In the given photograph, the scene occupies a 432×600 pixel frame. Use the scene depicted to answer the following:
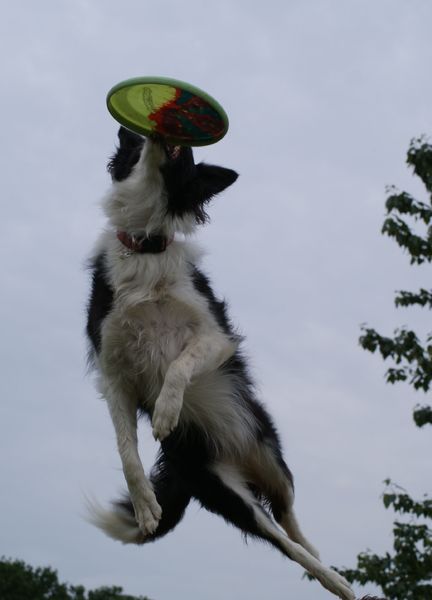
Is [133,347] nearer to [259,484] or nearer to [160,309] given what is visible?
[160,309]

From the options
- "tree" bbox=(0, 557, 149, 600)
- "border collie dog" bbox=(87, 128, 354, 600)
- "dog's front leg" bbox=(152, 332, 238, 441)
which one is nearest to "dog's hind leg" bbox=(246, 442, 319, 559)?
"border collie dog" bbox=(87, 128, 354, 600)

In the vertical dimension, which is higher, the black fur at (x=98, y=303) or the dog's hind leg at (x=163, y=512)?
the black fur at (x=98, y=303)

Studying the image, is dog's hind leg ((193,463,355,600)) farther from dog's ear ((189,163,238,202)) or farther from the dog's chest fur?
dog's ear ((189,163,238,202))

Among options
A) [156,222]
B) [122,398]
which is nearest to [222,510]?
[122,398]

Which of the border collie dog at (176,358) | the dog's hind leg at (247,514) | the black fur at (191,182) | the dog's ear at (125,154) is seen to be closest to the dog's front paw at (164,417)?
the border collie dog at (176,358)

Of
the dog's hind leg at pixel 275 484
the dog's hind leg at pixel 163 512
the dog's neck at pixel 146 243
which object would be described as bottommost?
the dog's hind leg at pixel 163 512

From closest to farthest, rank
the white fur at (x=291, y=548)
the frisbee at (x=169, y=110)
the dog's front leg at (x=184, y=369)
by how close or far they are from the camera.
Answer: the frisbee at (x=169, y=110), the dog's front leg at (x=184, y=369), the white fur at (x=291, y=548)

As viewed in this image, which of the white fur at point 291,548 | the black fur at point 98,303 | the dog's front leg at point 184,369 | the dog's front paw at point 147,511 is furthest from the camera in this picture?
the black fur at point 98,303

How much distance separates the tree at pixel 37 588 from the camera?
29125 millimetres

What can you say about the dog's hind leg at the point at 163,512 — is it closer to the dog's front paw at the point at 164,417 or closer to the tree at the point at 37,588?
the dog's front paw at the point at 164,417

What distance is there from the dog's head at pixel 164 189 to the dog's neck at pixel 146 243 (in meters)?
0.06

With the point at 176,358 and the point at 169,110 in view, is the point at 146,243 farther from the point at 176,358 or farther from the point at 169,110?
the point at 169,110

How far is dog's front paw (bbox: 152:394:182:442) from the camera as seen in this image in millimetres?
5141

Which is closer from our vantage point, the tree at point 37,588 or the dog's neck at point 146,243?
the dog's neck at point 146,243
